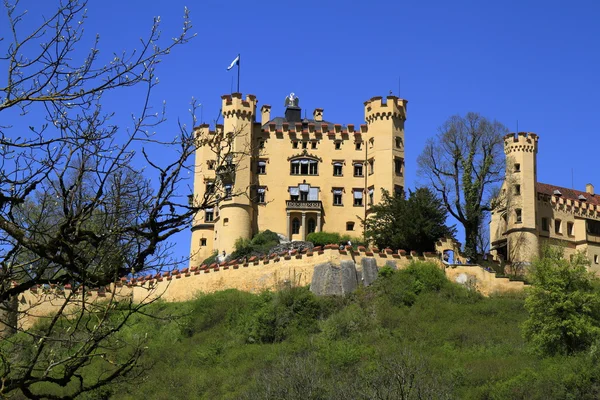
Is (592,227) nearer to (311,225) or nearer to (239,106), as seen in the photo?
(311,225)

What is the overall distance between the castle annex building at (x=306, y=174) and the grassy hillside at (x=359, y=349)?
13675 millimetres

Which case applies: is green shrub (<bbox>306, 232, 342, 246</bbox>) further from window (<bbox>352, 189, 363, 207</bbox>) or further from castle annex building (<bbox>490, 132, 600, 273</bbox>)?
castle annex building (<bbox>490, 132, 600, 273</bbox>)

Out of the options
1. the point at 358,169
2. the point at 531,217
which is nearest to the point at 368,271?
the point at 531,217

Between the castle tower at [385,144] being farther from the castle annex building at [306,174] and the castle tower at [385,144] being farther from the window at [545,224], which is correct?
the window at [545,224]

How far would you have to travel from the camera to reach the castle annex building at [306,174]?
206 ft

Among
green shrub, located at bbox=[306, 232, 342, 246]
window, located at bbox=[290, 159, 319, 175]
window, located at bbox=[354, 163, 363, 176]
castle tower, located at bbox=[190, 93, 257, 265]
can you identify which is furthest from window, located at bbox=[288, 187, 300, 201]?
window, located at bbox=[354, 163, 363, 176]

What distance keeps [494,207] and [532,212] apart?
9.61ft

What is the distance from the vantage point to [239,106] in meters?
64.2

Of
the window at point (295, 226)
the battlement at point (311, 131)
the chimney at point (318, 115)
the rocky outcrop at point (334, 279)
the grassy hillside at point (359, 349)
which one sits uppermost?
the chimney at point (318, 115)

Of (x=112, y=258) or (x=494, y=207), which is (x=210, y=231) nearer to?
(x=494, y=207)

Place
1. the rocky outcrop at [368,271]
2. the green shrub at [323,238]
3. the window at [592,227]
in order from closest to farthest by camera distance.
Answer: the rocky outcrop at [368,271] < the green shrub at [323,238] < the window at [592,227]

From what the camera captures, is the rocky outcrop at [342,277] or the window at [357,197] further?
the window at [357,197]

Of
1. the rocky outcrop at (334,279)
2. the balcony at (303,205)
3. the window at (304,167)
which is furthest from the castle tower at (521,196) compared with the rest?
the rocky outcrop at (334,279)

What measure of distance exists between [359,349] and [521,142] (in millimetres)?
25459
